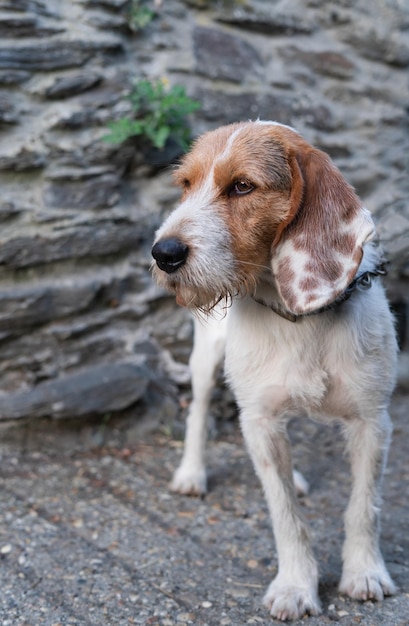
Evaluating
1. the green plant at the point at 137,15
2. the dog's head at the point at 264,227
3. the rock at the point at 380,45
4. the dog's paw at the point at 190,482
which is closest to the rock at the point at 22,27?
the green plant at the point at 137,15

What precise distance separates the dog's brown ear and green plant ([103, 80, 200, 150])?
178 centimetres

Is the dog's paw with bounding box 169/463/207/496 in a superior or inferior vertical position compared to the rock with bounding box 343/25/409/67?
inferior

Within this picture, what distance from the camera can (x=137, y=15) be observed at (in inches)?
154

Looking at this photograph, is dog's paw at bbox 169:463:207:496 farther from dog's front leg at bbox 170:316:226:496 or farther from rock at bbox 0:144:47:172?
rock at bbox 0:144:47:172

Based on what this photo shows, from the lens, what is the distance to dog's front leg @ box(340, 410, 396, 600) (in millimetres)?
2408

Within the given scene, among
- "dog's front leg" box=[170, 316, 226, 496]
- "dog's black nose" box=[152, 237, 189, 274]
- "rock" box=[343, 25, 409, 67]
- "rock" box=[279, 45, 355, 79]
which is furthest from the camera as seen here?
"rock" box=[343, 25, 409, 67]

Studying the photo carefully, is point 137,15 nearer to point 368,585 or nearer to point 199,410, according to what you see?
point 199,410

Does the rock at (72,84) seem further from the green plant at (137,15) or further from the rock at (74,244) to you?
the rock at (74,244)

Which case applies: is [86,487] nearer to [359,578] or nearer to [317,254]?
[359,578]

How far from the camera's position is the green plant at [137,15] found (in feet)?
12.8

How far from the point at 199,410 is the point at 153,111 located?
63.9 inches

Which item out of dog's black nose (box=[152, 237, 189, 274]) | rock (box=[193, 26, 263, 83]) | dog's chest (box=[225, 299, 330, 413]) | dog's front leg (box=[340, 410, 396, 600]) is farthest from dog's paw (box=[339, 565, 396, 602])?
rock (box=[193, 26, 263, 83])

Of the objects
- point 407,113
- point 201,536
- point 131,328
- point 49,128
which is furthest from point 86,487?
point 407,113

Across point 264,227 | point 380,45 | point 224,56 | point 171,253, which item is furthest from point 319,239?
point 380,45
